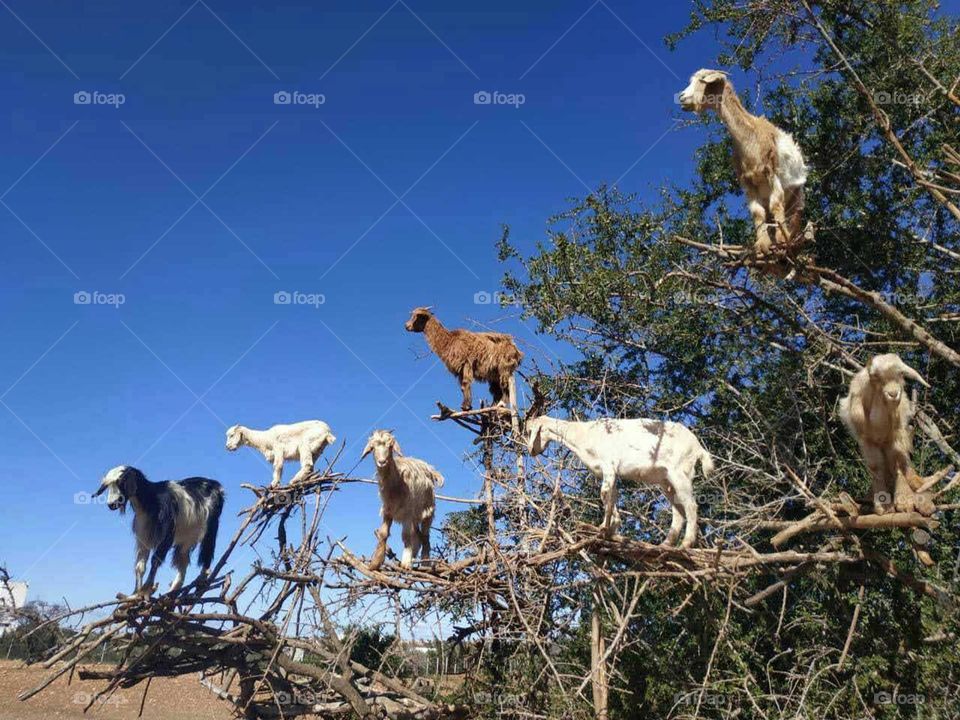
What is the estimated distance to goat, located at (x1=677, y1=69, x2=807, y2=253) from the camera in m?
7.15

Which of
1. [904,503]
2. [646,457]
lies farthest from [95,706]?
[904,503]

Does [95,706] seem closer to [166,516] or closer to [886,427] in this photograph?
[166,516]

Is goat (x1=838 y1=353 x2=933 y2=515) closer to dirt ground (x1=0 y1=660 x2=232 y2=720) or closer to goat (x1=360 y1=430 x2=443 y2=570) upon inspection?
goat (x1=360 y1=430 x2=443 y2=570)

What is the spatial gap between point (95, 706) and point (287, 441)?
13.7m

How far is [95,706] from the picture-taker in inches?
729

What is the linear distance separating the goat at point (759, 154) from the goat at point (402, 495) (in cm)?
393

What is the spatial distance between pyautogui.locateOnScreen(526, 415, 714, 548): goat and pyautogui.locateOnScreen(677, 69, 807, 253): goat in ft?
7.20

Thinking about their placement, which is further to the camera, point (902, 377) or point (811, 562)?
point (811, 562)

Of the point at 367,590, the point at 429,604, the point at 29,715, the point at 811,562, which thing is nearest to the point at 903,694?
the point at 811,562

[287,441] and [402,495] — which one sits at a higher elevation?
[287,441]

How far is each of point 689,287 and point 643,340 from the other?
205 cm

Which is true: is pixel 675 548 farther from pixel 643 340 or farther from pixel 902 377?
pixel 643 340

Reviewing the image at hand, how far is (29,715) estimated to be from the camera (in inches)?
706

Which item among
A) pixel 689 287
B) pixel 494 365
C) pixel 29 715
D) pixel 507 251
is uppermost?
pixel 507 251
